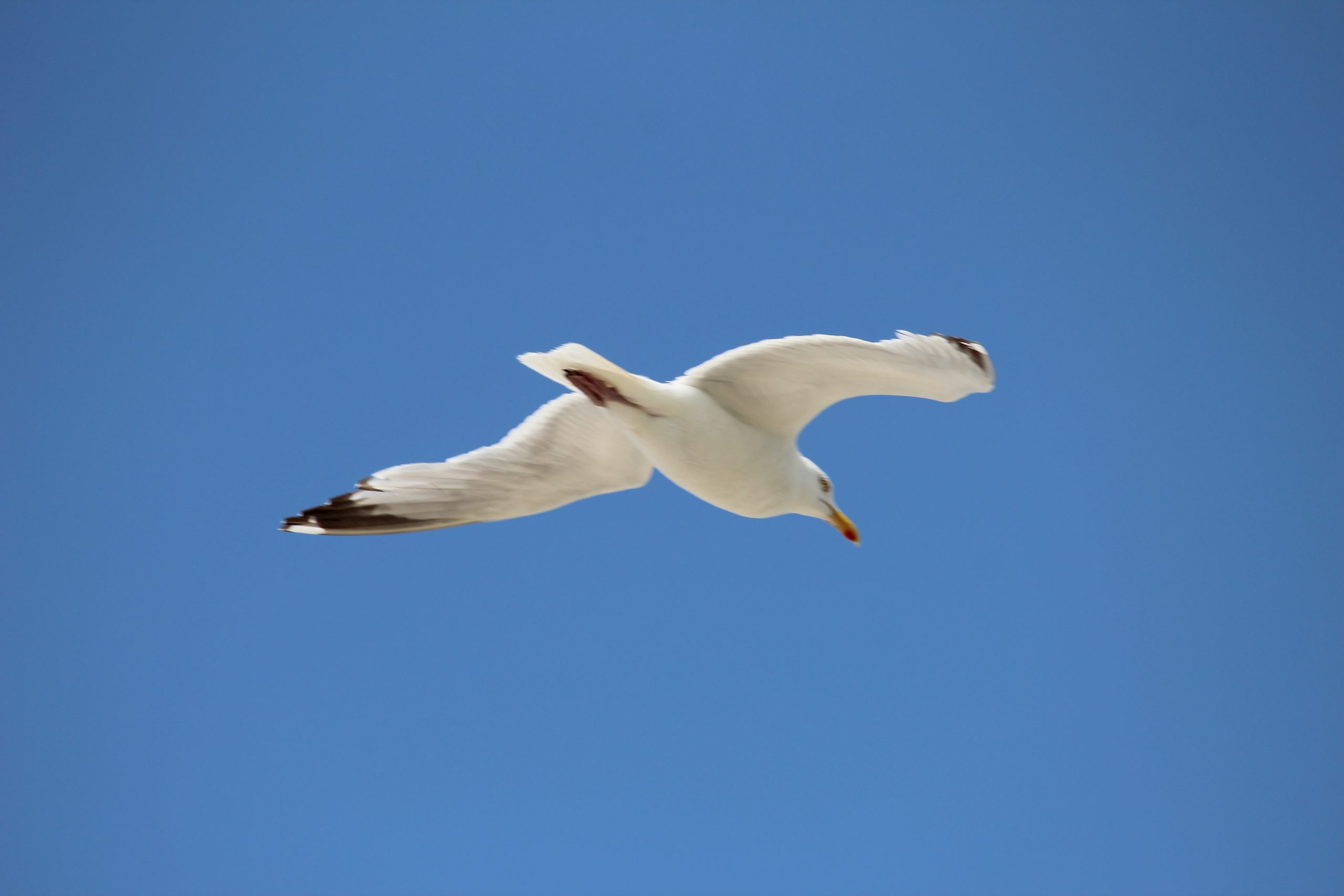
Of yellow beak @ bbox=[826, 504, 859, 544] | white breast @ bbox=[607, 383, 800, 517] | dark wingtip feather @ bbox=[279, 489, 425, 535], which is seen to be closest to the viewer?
white breast @ bbox=[607, 383, 800, 517]

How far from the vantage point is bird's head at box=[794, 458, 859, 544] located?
5242mm

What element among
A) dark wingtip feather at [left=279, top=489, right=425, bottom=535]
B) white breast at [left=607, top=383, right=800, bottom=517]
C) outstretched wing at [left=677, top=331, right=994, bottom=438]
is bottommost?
dark wingtip feather at [left=279, top=489, right=425, bottom=535]

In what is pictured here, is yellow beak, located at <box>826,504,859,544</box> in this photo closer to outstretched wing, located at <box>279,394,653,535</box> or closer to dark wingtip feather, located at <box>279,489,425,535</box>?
outstretched wing, located at <box>279,394,653,535</box>

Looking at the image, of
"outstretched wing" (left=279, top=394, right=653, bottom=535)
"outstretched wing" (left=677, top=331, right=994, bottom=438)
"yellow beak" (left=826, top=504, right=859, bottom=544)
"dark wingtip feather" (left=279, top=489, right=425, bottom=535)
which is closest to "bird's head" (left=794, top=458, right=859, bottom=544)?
"yellow beak" (left=826, top=504, right=859, bottom=544)

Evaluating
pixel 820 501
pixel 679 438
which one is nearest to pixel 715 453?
pixel 679 438

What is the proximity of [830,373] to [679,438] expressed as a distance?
69 centimetres

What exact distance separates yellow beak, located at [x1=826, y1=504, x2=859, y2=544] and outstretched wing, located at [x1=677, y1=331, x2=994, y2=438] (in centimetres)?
82

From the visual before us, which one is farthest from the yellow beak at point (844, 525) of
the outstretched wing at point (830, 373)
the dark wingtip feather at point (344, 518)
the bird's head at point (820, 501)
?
the dark wingtip feather at point (344, 518)

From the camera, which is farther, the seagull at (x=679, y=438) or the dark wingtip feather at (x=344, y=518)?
the dark wingtip feather at (x=344, y=518)

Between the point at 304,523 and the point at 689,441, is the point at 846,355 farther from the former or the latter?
the point at 304,523

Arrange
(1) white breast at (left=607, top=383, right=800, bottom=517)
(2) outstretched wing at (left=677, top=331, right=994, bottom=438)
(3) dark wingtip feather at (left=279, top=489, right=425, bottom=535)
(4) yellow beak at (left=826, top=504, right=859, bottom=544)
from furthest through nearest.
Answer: (4) yellow beak at (left=826, top=504, right=859, bottom=544)
(3) dark wingtip feather at (left=279, top=489, right=425, bottom=535)
(1) white breast at (left=607, top=383, right=800, bottom=517)
(2) outstretched wing at (left=677, top=331, right=994, bottom=438)

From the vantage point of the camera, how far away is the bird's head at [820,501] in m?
5.24

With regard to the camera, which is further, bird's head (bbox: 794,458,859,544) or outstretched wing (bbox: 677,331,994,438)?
bird's head (bbox: 794,458,859,544)

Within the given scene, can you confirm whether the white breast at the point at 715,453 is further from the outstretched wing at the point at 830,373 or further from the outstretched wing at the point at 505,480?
the outstretched wing at the point at 505,480
